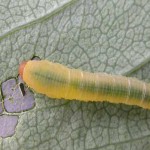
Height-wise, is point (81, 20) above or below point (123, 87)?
above

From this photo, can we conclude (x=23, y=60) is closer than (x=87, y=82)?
No

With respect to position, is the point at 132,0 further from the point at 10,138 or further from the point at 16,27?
the point at 10,138

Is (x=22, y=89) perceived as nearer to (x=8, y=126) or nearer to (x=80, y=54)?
(x=8, y=126)

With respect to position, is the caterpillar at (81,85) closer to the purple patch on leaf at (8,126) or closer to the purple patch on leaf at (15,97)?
the purple patch on leaf at (15,97)

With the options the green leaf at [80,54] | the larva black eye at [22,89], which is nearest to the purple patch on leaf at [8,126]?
the green leaf at [80,54]

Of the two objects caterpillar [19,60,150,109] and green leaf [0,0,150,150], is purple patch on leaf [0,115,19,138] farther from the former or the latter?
caterpillar [19,60,150,109]

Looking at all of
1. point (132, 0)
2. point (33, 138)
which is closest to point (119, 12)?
point (132, 0)
